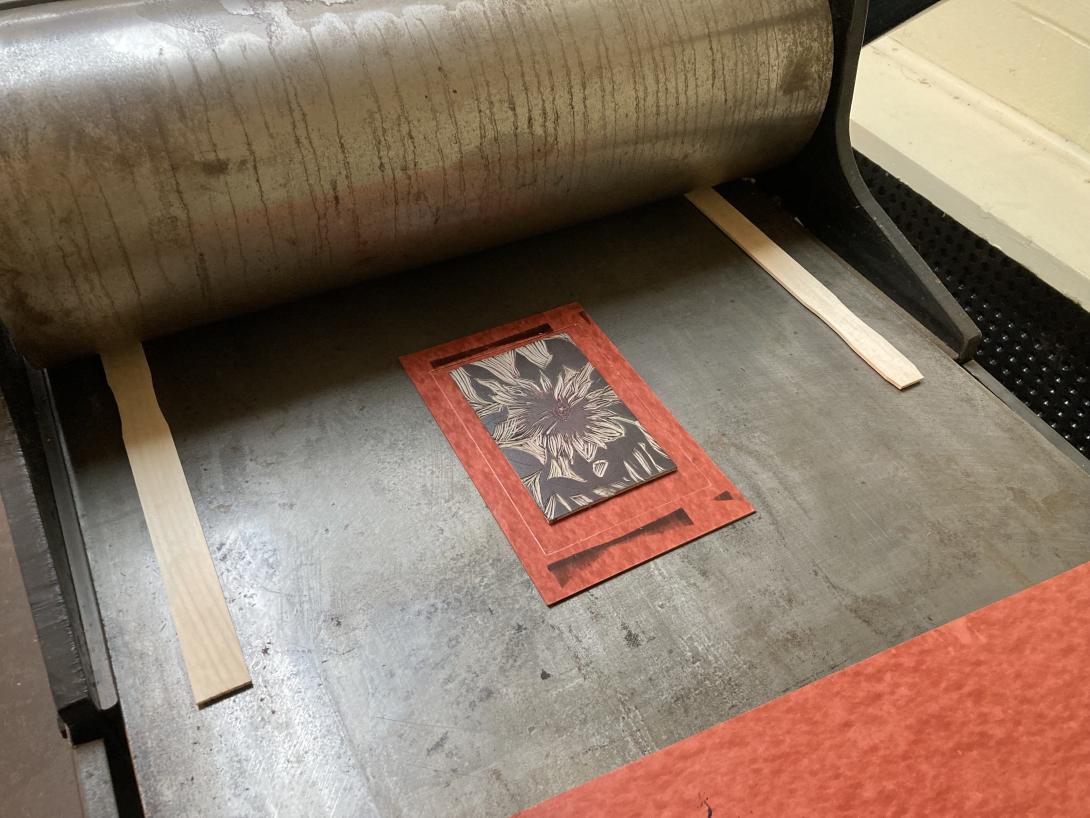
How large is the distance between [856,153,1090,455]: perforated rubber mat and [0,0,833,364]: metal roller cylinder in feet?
1.68

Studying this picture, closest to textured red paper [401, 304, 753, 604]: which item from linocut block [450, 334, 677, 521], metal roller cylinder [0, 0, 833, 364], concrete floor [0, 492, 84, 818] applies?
linocut block [450, 334, 677, 521]

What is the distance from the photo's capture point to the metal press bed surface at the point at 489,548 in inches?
32.5

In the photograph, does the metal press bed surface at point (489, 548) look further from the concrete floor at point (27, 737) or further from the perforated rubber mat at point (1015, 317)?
the concrete floor at point (27, 737)

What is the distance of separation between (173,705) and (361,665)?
169mm

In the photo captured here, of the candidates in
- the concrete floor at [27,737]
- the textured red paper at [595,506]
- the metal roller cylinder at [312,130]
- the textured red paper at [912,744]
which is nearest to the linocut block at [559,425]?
the textured red paper at [595,506]

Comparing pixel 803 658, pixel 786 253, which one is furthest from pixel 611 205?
pixel 803 658

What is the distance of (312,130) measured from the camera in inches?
39.4

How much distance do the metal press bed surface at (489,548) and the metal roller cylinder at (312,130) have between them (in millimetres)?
115

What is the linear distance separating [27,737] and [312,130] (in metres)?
1.02

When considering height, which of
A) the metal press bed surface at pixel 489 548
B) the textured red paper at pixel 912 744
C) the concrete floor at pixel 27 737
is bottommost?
the textured red paper at pixel 912 744

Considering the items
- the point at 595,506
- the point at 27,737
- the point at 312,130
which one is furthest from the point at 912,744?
the point at 27,737

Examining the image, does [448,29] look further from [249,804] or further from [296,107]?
[249,804]

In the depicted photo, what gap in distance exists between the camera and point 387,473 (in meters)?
1.03

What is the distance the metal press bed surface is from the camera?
0.83 m
